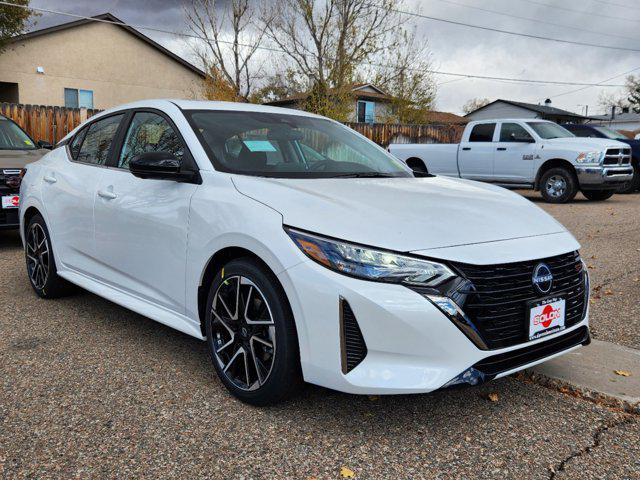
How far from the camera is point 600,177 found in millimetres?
12438

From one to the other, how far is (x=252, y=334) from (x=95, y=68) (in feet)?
92.7

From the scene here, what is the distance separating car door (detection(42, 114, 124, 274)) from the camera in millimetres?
4316

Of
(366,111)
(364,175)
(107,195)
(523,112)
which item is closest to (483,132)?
(364,175)

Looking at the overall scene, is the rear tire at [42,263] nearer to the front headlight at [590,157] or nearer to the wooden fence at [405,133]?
the front headlight at [590,157]

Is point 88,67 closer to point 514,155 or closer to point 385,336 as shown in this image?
point 514,155

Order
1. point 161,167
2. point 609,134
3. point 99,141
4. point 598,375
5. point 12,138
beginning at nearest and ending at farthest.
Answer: point 161,167, point 598,375, point 99,141, point 12,138, point 609,134

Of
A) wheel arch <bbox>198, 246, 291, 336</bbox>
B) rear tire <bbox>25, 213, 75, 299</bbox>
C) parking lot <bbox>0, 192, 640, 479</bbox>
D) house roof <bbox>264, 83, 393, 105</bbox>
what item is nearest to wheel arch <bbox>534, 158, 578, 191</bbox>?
parking lot <bbox>0, 192, 640, 479</bbox>

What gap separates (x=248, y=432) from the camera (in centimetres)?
280

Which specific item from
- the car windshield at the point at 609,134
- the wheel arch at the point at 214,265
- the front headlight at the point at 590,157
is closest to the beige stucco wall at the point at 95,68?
the car windshield at the point at 609,134

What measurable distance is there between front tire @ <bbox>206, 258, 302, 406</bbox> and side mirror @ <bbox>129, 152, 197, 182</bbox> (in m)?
0.66

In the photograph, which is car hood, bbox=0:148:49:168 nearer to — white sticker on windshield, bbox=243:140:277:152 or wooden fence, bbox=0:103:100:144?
white sticker on windshield, bbox=243:140:277:152

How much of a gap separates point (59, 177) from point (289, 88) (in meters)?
24.6

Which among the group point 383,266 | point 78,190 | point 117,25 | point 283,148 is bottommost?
point 383,266

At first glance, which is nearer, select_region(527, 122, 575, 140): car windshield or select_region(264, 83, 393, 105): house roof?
select_region(527, 122, 575, 140): car windshield
